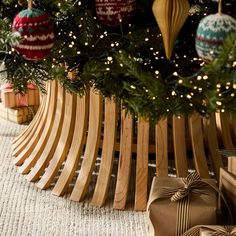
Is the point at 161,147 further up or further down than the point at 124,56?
further down

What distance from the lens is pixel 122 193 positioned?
4.83 feet

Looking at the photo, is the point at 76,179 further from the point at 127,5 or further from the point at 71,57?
the point at 127,5

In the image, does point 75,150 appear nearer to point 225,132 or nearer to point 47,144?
point 47,144

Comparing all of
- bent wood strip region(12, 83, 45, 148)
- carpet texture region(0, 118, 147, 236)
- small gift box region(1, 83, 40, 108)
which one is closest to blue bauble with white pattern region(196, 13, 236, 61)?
carpet texture region(0, 118, 147, 236)

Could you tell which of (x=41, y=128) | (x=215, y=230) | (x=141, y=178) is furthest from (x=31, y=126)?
(x=215, y=230)

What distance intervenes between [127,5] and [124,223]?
0.70 metres

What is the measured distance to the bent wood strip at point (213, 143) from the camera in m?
1.52

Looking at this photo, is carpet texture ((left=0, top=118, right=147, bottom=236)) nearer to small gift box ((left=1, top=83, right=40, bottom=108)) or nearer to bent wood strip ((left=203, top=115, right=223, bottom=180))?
bent wood strip ((left=203, top=115, right=223, bottom=180))

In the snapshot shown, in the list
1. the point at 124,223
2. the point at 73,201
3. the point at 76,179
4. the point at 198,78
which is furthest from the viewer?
the point at 76,179

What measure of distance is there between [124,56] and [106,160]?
722 millimetres

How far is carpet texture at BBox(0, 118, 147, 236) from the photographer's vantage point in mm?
1363

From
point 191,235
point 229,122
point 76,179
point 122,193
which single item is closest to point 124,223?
point 122,193

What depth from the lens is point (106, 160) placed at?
1.48 metres

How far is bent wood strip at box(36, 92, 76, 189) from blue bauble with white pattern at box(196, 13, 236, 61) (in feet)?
2.72
